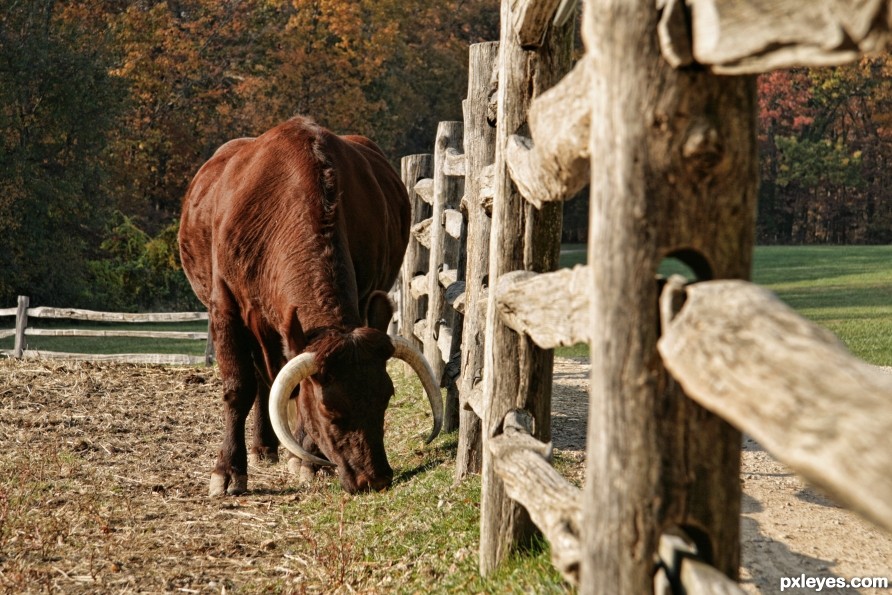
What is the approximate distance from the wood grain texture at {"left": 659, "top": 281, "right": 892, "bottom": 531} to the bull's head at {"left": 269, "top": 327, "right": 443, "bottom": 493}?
403 centimetres

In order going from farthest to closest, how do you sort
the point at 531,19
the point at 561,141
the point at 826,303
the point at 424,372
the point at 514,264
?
the point at 826,303, the point at 424,372, the point at 514,264, the point at 531,19, the point at 561,141

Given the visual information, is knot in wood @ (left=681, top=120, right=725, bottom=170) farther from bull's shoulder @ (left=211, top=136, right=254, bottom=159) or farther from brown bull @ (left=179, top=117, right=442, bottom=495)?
bull's shoulder @ (left=211, top=136, right=254, bottom=159)

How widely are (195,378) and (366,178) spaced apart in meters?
5.48

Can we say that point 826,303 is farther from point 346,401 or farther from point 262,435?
point 346,401

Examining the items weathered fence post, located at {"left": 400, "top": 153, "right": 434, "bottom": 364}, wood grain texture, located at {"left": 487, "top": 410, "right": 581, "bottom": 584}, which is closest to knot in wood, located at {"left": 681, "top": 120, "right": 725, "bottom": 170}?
wood grain texture, located at {"left": 487, "top": 410, "right": 581, "bottom": 584}

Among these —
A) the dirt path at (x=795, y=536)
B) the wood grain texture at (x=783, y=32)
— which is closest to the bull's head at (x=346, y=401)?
the dirt path at (x=795, y=536)

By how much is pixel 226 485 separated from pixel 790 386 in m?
5.74

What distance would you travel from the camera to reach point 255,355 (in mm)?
7355

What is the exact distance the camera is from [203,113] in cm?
2866

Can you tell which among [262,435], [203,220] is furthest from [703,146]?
[262,435]

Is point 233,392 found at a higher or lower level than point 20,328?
higher

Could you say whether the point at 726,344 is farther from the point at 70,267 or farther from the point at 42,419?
the point at 70,267

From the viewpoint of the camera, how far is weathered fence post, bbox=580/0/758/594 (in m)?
2.18

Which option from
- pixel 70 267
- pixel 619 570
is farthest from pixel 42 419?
pixel 70 267
